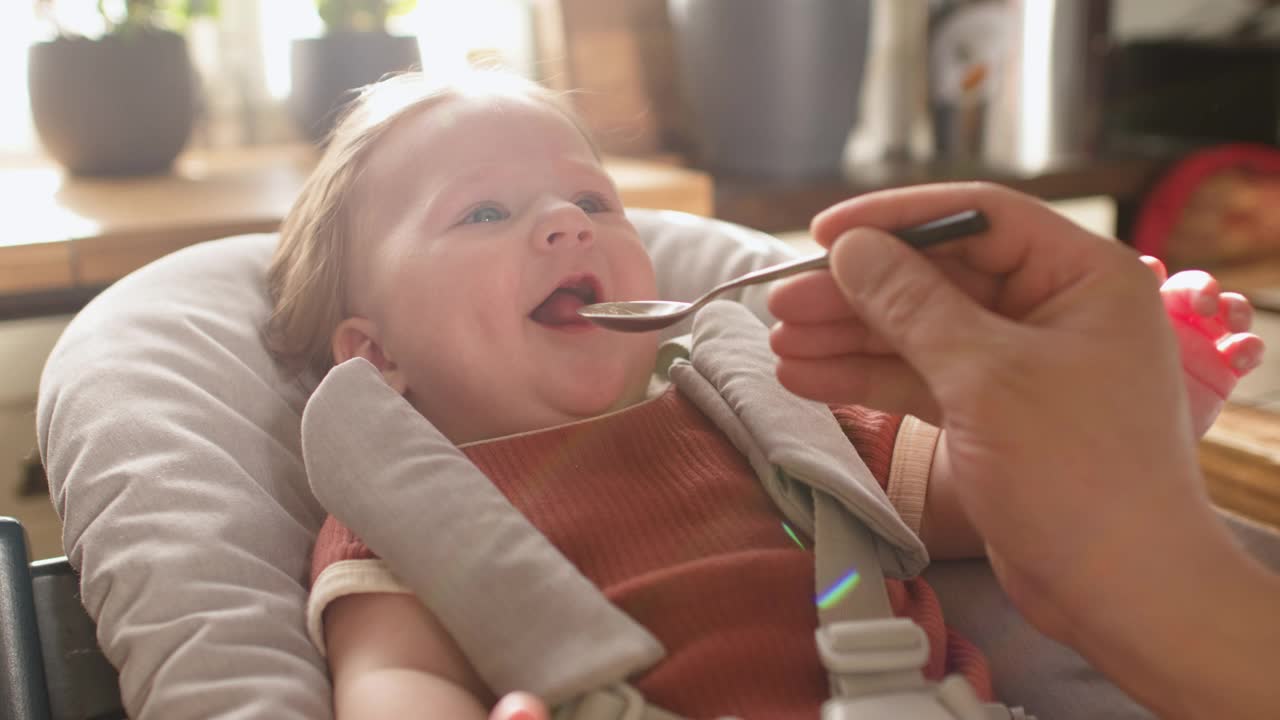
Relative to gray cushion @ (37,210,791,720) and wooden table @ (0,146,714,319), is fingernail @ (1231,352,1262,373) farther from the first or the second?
wooden table @ (0,146,714,319)

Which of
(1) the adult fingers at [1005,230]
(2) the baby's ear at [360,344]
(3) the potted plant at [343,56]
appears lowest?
(2) the baby's ear at [360,344]

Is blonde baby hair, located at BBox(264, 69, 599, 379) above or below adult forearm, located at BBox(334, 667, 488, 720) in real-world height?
above

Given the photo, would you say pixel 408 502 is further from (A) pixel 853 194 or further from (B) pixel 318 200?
(A) pixel 853 194

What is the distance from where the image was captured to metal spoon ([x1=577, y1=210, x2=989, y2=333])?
61 centimetres

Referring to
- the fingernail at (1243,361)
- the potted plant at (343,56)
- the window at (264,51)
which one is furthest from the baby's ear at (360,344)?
the window at (264,51)

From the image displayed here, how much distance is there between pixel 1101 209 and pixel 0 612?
213 centimetres

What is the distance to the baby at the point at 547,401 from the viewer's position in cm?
69

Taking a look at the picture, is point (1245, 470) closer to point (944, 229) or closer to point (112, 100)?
point (944, 229)

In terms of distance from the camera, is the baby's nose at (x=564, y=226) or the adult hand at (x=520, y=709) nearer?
the adult hand at (x=520, y=709)

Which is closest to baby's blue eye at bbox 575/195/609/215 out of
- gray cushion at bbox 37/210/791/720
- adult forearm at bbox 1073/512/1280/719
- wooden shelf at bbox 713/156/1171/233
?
gray cushion at bbox 37/210/791/720

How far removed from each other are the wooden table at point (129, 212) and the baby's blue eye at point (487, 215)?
515 millimetres

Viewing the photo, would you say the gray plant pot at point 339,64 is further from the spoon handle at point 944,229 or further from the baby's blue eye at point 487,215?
the spoon handle at point 944,229

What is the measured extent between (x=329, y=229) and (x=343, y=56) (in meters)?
0.89

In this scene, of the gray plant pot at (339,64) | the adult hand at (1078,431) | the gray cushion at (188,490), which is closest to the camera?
the adult hand at (1078,431)
